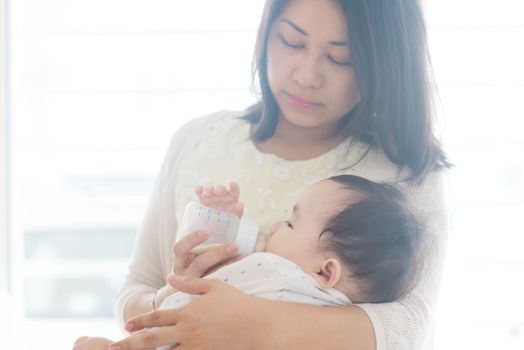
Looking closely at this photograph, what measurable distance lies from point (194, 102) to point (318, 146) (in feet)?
3.47

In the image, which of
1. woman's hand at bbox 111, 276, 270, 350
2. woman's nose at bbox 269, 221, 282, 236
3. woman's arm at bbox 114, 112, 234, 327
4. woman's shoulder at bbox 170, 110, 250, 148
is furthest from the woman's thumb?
woman's shoulder at bbox 170, 110, 250, 148

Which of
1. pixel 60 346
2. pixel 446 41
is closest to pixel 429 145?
pixel 446 41

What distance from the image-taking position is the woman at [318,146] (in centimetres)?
136

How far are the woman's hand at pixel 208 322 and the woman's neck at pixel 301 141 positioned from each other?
1.71ft

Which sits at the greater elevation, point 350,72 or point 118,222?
point 350,72

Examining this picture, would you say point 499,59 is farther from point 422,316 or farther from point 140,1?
point 422,316

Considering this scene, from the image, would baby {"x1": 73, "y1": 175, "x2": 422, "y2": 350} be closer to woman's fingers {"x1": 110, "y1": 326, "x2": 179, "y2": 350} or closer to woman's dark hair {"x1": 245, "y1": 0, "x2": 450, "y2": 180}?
woman's fingers {"x1": 110, "y1": 326, "x2": 179, "y2": 350}

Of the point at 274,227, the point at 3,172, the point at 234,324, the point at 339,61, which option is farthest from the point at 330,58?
the point at 3,172

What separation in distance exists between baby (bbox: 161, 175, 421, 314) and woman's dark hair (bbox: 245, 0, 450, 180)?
22 cm

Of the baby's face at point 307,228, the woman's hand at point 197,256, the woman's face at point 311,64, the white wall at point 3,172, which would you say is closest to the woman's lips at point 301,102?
the woman's face at point 311,64

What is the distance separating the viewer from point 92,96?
2.76 meters

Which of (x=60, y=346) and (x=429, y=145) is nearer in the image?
(x=429, y=145)

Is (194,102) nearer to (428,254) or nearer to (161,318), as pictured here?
(428,254)

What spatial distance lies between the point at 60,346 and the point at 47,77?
949 millimetres
